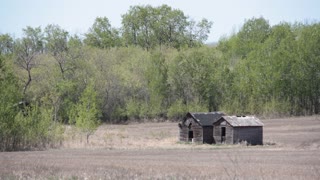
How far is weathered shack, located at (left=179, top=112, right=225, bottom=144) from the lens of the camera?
5972cm

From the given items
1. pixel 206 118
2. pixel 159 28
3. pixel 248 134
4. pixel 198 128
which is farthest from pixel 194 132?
pixel 159 28

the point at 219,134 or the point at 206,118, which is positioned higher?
the point at 206,118

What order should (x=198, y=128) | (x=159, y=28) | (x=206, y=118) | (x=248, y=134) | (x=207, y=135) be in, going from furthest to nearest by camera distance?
1. (x=159, y=28)
2. (x=206, y=118)
3. (x=198, y=128)
4. (x=207, y=135)
5. (x=248, y=134)

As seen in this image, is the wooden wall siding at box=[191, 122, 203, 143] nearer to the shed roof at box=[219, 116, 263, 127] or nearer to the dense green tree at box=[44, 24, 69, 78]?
the shed roof at box=[219, 116, 263, 127]

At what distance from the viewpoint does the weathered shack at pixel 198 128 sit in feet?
196

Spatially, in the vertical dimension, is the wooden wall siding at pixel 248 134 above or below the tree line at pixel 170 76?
below

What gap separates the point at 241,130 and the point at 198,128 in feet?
19.9

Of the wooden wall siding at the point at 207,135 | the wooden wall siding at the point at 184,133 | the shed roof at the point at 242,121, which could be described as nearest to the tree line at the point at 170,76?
the wooden wall siding at the point at 184,133

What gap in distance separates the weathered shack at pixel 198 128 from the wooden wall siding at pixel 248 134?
4.44 meters

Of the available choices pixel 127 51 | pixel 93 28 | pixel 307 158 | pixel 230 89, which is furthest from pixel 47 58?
pixel 307 158

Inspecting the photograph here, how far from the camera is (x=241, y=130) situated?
5609 centimetres

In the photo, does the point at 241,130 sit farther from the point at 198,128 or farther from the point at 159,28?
the point at 159,28

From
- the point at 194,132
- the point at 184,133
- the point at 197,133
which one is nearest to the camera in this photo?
the point at 197,133

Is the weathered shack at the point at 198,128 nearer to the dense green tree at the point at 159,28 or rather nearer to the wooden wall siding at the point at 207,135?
the wooden wall siding at the point at 207,135
